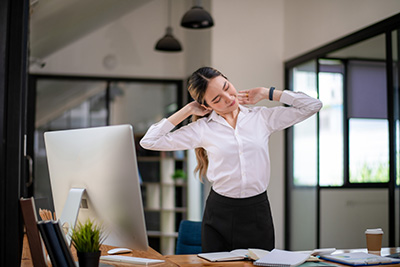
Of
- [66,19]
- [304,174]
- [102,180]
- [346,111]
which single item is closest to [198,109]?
[102,180]

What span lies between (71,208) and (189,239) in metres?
1.08

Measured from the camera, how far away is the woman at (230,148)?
2.38 meters

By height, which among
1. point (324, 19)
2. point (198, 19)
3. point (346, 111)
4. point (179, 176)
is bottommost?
point (179, 176)

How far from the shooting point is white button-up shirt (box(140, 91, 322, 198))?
94.6 inches

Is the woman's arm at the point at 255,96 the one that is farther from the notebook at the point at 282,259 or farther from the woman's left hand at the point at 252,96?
the notebook at the point at 282,259

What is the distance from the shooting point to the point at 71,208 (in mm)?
1853

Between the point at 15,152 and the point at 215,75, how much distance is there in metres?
1.25

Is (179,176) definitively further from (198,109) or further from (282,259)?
(282,259)

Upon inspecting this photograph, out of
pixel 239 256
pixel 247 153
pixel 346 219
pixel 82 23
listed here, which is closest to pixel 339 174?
pixel 346 219

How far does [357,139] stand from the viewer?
4262 mm

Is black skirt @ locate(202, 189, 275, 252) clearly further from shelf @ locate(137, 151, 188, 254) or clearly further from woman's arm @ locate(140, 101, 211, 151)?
shelf @ locate(137, 151, 188, 254)

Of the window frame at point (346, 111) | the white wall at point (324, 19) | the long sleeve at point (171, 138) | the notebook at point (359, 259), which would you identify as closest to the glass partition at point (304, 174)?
the window frame at point (346, 111)

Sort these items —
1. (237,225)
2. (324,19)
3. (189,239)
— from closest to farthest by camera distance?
(237,225), (189,239), (324,19)

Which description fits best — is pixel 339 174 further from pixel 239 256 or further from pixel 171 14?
pixel 171 14
